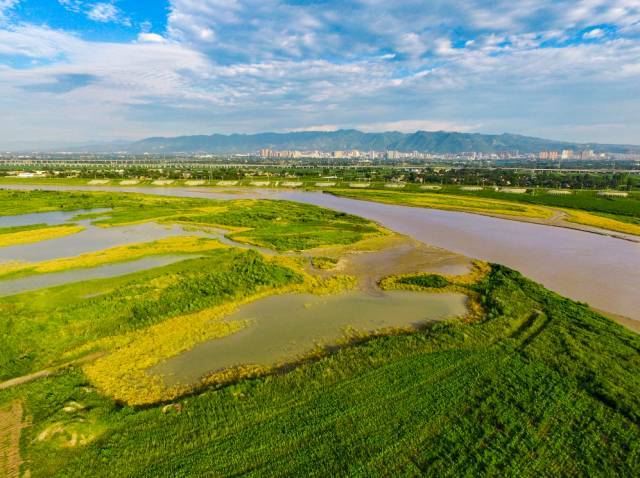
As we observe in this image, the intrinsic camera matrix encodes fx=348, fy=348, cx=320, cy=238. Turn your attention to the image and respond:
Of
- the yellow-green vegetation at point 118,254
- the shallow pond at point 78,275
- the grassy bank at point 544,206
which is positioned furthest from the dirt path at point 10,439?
the grassy bank at point 544,206

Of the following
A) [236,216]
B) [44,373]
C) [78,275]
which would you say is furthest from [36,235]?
[44,373]

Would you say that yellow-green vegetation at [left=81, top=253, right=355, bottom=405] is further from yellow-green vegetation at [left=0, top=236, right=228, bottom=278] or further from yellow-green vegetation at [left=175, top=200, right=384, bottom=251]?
yellow-green vegetation at [left=175, top=200, right=384, bottom=251]

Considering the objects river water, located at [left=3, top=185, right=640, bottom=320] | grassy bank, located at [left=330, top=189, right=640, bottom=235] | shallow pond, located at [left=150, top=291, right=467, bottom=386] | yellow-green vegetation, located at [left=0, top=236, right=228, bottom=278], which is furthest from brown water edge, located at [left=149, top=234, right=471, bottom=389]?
grassy bank, located at [left=330, top=189, right=640, bottom=235]

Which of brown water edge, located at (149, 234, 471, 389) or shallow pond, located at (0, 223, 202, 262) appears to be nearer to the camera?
brown water edge, located at (149, 234, 471, 389)

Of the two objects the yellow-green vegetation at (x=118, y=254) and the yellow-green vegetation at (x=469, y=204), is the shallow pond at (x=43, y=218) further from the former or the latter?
the yellow-green vegetation at (x=469, y=204)

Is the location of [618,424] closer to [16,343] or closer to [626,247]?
[16,343]
